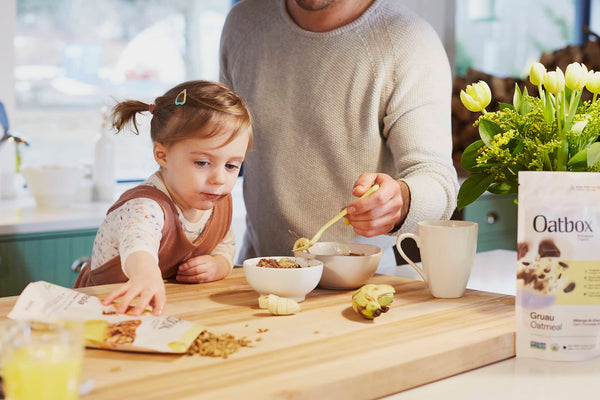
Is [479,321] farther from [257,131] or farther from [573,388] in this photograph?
[257,131]

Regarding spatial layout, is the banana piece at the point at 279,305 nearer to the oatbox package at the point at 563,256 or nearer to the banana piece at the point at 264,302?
the banana piece at the point at 264,302

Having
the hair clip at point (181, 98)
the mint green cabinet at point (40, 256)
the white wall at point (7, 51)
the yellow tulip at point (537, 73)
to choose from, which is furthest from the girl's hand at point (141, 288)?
the white wall at point (7, 51)

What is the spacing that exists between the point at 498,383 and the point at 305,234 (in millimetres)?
977

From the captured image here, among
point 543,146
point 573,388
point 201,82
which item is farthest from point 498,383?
point 201,82

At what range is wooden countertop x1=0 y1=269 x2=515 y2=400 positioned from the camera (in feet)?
2.81

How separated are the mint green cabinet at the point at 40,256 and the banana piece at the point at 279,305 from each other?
1.35 metres

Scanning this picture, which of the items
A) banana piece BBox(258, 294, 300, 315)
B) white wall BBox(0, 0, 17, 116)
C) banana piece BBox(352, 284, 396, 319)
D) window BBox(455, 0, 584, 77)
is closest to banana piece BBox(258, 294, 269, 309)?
banana piece BBox(258, 294, 300, 315)

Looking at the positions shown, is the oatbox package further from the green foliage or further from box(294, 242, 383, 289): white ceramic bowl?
box(294, 242, 383, 289): white ceramic bowl

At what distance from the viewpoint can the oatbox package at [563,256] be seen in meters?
1.04

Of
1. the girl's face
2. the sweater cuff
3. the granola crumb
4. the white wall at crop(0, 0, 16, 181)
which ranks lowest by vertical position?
the granola crumb

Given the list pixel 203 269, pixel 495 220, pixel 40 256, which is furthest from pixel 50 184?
pixel 495 220

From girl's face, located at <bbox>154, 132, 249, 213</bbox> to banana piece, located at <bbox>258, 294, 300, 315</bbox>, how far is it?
40cm

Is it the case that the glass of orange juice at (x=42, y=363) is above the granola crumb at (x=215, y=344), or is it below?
above

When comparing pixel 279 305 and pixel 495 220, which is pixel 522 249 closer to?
pixel 279 305
